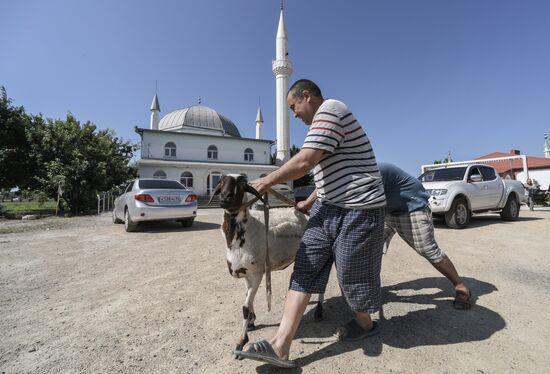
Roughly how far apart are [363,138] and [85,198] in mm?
17319

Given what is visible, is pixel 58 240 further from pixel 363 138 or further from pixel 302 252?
pixel 363 138

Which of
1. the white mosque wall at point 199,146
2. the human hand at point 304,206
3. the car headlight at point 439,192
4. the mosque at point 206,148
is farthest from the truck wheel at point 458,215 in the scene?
the white mosque wall at point 199,146

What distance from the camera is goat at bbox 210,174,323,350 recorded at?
7.00ft

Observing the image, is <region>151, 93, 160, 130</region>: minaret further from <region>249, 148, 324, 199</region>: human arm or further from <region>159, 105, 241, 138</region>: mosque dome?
<region>249, 148, 324, 199</region>: human arm

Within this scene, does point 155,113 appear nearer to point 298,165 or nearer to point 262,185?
point 262,185

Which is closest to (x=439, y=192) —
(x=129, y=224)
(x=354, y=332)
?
(x=354, y=332)

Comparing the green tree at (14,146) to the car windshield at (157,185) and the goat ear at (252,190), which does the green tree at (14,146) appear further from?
the goat ear at (252,190)

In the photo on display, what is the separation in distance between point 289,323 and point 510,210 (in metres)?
11.5

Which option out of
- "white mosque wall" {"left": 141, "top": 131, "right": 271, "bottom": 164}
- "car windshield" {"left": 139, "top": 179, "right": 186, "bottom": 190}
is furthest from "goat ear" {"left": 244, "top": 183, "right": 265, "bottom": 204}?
"white mosque wall" {"left": 141, "top": 131, "right": 271, "bottom": 164}

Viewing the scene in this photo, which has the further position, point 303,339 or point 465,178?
point 465,178

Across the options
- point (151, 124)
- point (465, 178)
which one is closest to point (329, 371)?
point (465, 178)

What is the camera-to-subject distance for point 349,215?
205cm

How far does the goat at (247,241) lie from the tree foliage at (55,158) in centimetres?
1567

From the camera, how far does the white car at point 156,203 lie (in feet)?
25.2
